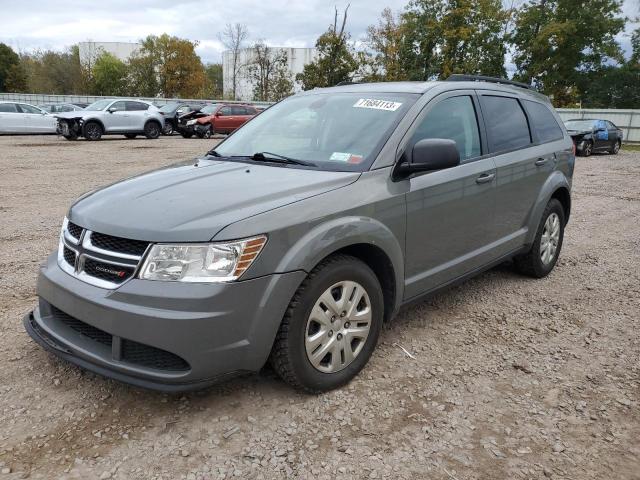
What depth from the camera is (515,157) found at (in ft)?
14.3

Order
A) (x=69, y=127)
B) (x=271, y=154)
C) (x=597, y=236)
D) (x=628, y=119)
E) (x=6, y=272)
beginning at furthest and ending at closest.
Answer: (x=628, y=119) < (x=69, y=127) < (x=597, y=236) < (x=6, y=272) < (x=271, y=154)

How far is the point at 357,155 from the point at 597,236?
5032 millimetres

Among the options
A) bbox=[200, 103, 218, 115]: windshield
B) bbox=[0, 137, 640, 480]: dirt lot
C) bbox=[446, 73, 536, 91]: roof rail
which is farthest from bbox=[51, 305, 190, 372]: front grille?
bbox=[200, 103, 218, 115]: windshield

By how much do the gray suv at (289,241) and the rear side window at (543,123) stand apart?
0.76 meters

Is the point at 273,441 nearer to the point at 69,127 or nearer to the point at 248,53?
the point at 69,127

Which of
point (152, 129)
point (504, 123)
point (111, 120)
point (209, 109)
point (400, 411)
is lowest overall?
point (400, 411)

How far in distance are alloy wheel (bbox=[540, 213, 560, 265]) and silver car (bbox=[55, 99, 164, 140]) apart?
62.1ft

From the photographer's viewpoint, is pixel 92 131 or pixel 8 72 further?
pixel 8 72

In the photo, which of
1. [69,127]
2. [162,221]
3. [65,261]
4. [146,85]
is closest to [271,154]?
[162,221]

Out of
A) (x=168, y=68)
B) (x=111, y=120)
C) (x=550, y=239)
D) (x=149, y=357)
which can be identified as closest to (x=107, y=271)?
(x=149, y=357)

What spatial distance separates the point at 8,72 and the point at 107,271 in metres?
62.7

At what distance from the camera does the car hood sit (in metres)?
2.52

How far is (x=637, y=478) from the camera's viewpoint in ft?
7.83

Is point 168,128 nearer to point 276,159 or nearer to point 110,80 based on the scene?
point 276,159
